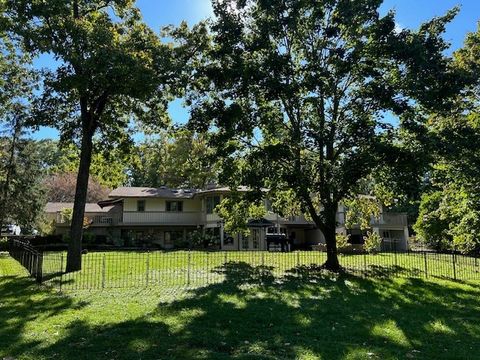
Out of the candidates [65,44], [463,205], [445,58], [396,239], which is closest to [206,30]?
[65,44]

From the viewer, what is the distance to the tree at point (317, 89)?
56.3 ft

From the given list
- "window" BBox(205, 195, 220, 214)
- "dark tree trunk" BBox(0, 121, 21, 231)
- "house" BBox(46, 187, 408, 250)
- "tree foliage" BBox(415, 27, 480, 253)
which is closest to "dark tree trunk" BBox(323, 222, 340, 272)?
"tree foliage" BBox(415, 27, 480, 253)

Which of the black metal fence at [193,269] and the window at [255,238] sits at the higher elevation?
the window at [255,238]

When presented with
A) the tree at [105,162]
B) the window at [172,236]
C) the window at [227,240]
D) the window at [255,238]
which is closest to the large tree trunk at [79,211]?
the tree at [105,162]

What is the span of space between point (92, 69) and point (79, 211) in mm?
6563

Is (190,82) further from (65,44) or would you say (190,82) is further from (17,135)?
(17,135)

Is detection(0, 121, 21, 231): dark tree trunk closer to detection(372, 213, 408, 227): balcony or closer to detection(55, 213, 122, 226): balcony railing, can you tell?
detection(55, 213, 122, 226): balcony railing

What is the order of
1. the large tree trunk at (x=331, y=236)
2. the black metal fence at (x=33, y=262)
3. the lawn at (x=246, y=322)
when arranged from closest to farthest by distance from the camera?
the lawn at (x=246, y=322) → the black metal fence at (x=33, y=262) → the large tree trunk at (x=331, y=236)

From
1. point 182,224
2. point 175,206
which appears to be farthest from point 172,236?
point 175,206

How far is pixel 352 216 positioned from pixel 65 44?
15.6 m

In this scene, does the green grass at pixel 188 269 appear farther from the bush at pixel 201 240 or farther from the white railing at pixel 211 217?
the white railing at pixel 211 217

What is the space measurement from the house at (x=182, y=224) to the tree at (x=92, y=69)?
18045mm

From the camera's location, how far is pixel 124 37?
20328mm

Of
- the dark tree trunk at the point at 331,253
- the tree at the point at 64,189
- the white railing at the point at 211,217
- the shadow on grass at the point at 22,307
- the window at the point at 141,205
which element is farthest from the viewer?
the tree at the point at 64,189
